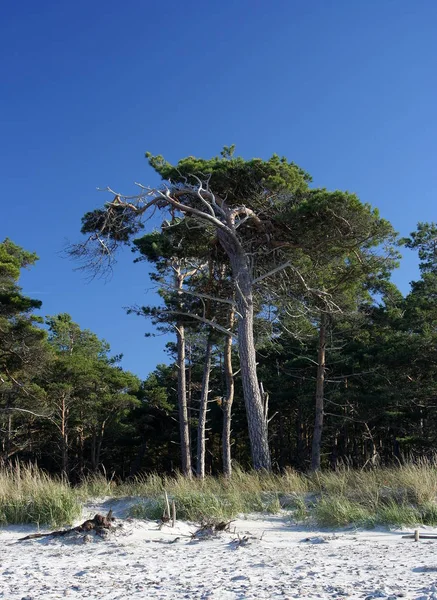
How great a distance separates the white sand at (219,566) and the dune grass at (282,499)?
44 centimetres

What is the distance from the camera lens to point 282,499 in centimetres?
904

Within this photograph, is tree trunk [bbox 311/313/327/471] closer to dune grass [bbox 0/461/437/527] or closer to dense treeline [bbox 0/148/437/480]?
dense treeline [bbox 0/148/437/480]

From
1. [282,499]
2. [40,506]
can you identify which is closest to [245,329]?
[282,499]

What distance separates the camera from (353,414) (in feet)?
94.9

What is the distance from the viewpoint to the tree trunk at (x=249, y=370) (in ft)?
43.2

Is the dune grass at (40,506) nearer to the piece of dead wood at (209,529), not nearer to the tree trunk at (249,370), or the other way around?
the piece of dead wood at (209,529)

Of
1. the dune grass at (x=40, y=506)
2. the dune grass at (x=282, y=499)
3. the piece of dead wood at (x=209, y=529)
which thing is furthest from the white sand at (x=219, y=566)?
the dune grass at (x=40, y=506)

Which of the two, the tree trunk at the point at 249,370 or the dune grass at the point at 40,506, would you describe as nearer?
the dune grass at the point at 40,506

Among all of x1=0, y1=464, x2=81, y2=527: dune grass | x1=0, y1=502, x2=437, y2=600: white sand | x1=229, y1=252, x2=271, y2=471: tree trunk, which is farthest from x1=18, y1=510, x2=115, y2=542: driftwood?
x1=229, y1=252, x2=271, y2=471: tree trunk

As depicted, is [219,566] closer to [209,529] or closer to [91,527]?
[209,529]

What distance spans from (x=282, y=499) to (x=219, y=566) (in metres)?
4.36

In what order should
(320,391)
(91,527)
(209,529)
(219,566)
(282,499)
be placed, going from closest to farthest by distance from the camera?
(219,566), (91,527), (209,529), (282,499), (320,391)

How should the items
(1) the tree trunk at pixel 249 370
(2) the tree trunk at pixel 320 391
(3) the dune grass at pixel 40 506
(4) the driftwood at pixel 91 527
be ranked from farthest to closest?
(2) the tree trunk at pixel 320 391 → (1) the tree trunk at pixel 249 370 → (3) the dune grass at pixel 40 506 → (4) the driftwood at pixel 91 527

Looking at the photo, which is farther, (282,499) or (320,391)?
(320,391)
